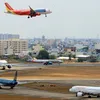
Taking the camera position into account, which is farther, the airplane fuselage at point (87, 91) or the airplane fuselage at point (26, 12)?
the airplane fuselage at point (26, 12)

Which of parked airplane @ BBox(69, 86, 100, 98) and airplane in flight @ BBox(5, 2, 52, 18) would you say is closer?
parked airplane @ BBox(69, 86, 100, 98)

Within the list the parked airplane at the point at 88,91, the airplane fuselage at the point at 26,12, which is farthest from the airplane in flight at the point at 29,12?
the parked airplane at the point at 88,91

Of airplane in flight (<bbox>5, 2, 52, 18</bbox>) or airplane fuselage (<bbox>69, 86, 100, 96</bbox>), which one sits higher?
airplane in flight (<bbox>5, 2, 52, 18</bbox>)

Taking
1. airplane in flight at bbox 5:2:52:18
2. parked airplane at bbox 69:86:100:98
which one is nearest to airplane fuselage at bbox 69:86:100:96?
parked airplane at bbox 69:86:100:98

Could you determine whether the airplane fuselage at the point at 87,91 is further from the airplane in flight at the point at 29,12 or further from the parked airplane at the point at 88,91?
the airplane in flight at the point at 29,12

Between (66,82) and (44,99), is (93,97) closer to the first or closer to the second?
(44,99)

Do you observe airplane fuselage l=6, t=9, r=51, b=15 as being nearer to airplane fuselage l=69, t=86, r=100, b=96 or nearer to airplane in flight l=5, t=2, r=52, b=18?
airplane in flight l=5, t=2, r=52, b=18

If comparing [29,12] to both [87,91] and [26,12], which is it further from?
[87,91]

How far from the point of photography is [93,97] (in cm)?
9394

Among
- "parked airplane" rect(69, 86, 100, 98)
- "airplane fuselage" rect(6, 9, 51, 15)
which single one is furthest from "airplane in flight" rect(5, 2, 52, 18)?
"parked airplane" rect(69, 86, 100, 98)

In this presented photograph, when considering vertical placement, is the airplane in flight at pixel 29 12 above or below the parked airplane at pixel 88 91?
above

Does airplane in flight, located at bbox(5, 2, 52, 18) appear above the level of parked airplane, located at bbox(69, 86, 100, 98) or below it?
above

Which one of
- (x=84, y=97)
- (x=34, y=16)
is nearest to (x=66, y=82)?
(x=34, y=16)

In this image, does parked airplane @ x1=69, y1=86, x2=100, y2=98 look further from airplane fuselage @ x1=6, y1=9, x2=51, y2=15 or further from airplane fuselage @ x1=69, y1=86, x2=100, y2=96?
airplane fuselage @ x1=6, y1=9, x2=51, y2=15
